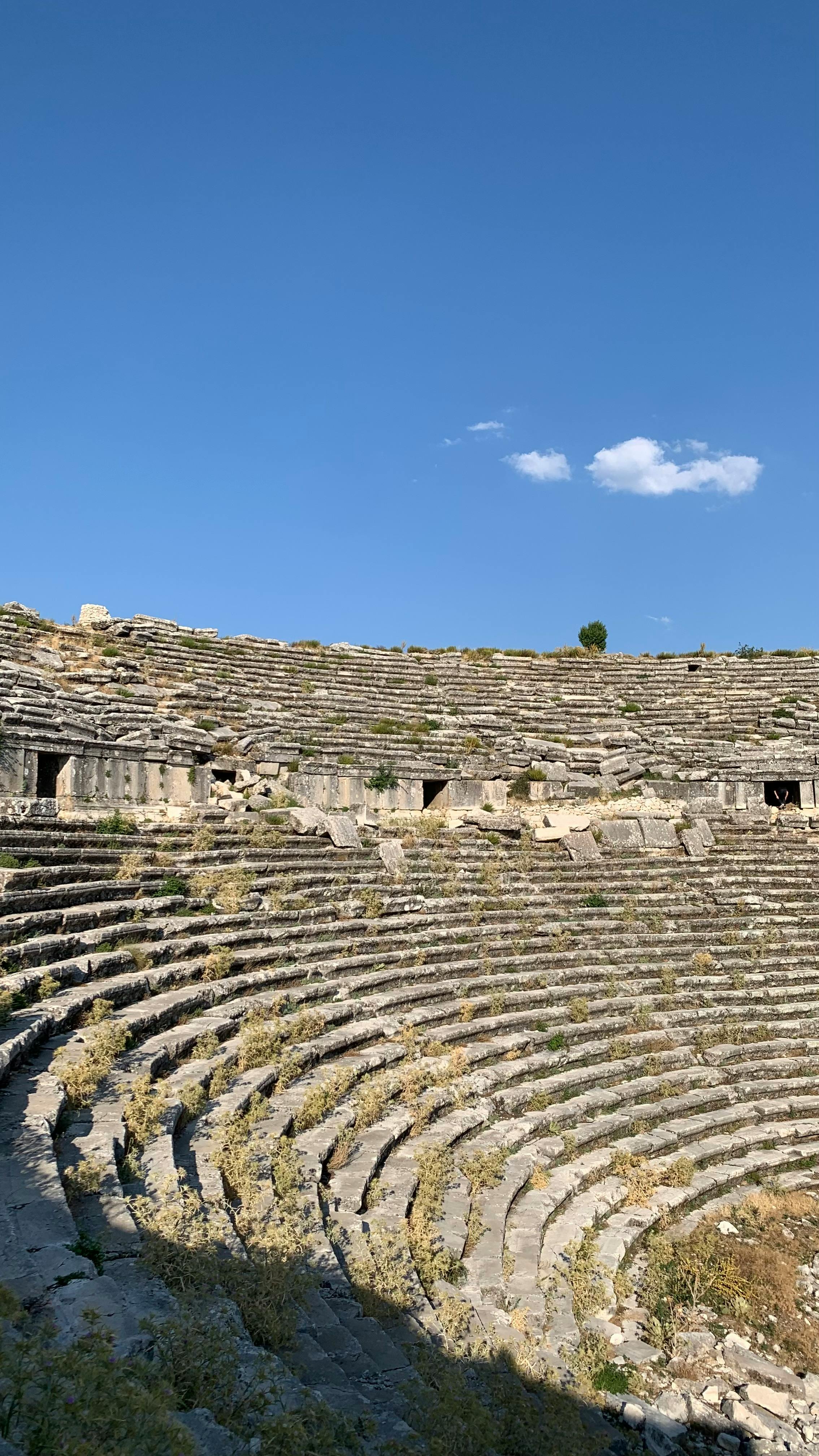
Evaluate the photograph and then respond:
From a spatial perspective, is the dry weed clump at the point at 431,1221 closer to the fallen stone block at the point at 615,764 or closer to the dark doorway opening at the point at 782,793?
the fallen stone block at the point at 615,764

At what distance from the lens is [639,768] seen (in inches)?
768

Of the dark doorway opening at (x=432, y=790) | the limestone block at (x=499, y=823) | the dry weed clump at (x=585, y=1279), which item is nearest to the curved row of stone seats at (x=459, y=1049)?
the dry weed clump at (x=585, y=1279)

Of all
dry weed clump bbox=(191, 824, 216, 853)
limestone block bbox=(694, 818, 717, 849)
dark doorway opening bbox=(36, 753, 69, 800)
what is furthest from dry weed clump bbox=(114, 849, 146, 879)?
limestone block bbox=(694, 818, 717, 849)

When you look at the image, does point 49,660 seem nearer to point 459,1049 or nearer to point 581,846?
point 581,846

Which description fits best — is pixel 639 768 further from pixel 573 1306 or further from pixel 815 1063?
pixel 573 1306

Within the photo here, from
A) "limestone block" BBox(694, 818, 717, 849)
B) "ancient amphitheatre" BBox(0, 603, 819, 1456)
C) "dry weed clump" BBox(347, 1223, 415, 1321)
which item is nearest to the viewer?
"ancient amphitheatre" BBox(0, 603, 819, 1456)

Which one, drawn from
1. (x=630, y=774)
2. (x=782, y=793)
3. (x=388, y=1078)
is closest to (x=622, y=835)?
(x=630, y=774)

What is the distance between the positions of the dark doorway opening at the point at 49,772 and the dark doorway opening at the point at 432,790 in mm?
7304

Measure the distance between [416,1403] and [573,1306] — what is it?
2783 mm

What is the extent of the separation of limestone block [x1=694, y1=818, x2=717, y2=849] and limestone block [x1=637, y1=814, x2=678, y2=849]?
460mm

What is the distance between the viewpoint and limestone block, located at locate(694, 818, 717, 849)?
650 inches

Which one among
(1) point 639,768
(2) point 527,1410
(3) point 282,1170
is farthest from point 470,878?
(2) point 527,1410

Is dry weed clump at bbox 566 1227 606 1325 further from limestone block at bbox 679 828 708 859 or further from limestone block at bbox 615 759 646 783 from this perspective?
limestone block at bbox 615 759 646 783

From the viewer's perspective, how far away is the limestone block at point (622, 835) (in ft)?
53.7
